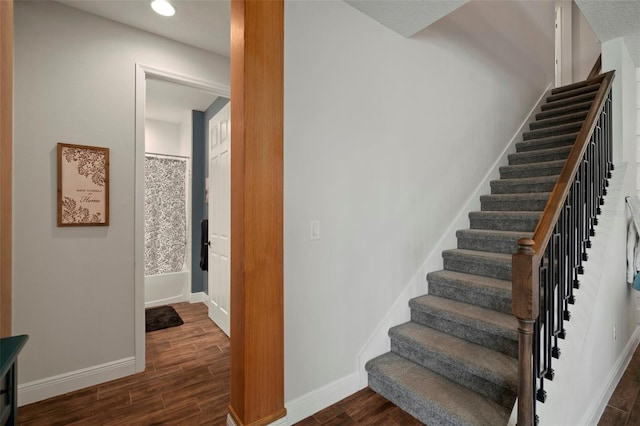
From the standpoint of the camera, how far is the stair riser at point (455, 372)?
5.69 feet

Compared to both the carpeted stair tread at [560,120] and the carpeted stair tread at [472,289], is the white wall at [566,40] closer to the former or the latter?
the carpeted stair tread at [560,120]

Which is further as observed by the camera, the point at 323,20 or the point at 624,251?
the point at 624,251

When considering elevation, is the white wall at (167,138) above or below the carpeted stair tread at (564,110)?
below

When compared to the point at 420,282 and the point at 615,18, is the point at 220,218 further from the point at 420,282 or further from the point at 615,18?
the point at 615,18

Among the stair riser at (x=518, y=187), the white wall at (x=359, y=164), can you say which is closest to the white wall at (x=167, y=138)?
the white wall at (x=359, y=164)

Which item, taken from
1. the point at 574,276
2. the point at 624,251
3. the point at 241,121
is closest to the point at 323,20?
the point at 241,121

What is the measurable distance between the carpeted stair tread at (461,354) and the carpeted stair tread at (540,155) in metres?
2.58

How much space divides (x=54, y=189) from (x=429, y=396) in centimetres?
289

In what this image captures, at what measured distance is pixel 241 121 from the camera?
5.38 feet

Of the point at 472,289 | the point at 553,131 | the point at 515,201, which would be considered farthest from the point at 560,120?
the point at 472,289

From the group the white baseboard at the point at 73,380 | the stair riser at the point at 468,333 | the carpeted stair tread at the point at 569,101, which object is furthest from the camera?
the carpeted stair tread at the point at 569,101

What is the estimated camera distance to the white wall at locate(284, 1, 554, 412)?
1.90 m

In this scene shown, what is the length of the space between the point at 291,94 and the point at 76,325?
2.29 metres

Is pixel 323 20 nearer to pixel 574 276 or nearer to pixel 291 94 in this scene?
pixel 291 94
